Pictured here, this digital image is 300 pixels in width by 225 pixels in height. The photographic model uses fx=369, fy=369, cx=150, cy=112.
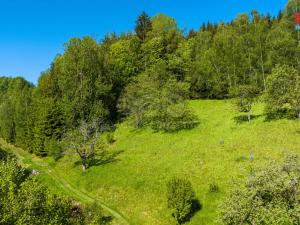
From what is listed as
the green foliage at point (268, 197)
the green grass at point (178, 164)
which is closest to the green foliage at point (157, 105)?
the green grass at point (178, 164)

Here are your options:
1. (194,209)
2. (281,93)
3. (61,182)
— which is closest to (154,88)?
(281,93)

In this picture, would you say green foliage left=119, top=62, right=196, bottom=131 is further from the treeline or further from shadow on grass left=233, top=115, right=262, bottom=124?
shadow on grass left=233, top=115, right=262, bottom=124

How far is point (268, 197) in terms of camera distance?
30.9 metres

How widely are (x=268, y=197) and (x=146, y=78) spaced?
208 ft

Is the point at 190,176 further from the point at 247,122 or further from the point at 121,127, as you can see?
the point at 121,127

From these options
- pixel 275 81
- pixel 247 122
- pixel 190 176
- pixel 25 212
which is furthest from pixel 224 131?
pixel 25 212

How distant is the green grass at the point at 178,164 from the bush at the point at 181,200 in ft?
4.06

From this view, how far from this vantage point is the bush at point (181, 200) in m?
44.3

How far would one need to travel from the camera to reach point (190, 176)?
52875 millimetres

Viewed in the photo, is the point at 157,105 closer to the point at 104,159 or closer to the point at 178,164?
the point at 104,159

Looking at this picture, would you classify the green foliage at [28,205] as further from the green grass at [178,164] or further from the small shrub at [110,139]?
the small shrub at [110,139]

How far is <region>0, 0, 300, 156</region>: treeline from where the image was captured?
84250 millimetres

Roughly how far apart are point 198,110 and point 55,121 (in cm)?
3409

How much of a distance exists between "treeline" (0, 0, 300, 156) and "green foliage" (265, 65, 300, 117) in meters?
5.45
